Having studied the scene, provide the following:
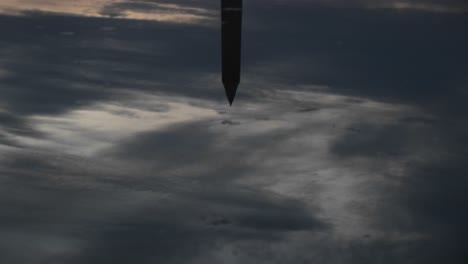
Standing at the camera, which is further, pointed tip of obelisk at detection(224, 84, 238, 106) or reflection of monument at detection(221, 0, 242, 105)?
reflection of monument at detection(221, 0, 242, 105)

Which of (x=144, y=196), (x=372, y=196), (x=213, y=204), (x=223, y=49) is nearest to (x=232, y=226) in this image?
(x=213, y=204)

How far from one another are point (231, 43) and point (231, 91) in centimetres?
364

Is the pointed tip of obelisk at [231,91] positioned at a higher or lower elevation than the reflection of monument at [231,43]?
lower

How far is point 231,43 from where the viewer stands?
955 inches

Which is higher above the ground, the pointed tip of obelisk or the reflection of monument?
the reflection of monument

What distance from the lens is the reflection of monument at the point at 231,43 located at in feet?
69.5

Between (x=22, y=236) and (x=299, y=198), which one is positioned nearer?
(x=22, y=236)

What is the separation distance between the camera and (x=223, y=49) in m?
23.4

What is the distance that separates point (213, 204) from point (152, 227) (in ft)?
4.39

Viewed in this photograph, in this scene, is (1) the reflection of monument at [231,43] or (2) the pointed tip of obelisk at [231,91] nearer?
(2) the pointed tip of obelisk at [231,91]

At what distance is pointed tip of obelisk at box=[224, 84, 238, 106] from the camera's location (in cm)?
2054

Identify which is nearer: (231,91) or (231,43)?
(231,91)

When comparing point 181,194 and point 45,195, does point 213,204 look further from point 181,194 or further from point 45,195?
point 45,195

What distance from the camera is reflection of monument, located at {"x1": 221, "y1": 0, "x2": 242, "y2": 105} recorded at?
2117 cm
